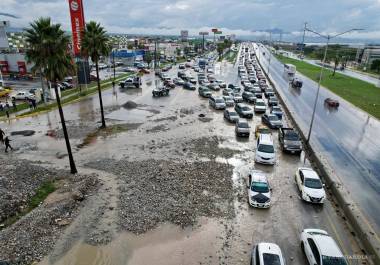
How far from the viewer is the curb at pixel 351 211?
15.7m

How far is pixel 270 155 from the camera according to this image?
1028 inches

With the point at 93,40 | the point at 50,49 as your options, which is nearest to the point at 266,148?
the point at 50,49

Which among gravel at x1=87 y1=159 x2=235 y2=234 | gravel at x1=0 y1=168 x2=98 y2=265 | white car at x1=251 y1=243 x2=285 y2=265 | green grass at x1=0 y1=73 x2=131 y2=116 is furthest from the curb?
green grass at x1=0 y1=73 x2=131 y2=116

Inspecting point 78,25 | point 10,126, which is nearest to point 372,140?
point 10,126

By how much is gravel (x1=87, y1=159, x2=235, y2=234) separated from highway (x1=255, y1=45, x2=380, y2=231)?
31.8ft

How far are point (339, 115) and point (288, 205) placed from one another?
29.6m

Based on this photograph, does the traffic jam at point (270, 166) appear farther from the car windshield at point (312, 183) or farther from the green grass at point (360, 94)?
the green grass at point (360, 94)

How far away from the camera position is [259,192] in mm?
20047

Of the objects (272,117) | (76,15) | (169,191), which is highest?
(76,15)

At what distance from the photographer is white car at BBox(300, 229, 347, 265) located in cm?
1349

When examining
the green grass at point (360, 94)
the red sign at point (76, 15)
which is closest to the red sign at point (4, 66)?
the red sign at point (76, 15)

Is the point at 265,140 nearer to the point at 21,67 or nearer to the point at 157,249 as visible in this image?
the point at 157,249

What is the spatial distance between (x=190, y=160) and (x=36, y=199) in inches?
516

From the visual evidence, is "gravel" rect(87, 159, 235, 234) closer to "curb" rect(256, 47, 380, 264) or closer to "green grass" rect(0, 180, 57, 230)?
"green grass" rect(0, 180, 57, 230)
